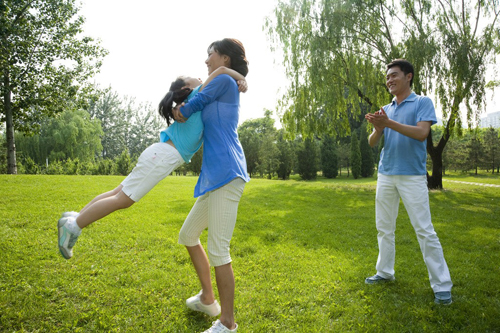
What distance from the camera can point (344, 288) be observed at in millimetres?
3055

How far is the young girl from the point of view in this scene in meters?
1.94

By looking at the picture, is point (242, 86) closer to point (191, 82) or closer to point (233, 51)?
point (233, 51)

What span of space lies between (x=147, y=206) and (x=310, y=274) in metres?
5.44

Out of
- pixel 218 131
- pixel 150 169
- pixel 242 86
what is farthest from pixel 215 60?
pixel 150 169

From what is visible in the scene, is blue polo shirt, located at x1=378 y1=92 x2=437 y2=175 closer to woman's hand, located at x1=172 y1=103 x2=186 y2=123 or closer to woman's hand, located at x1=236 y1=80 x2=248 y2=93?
woman's hand, located at x1=236 y1=80 x2=248 y2=93

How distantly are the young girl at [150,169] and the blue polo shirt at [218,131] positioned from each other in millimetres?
88

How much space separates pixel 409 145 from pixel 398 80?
0.65m

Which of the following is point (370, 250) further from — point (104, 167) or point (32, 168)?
point (32, 168)

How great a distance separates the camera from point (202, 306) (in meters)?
2.41

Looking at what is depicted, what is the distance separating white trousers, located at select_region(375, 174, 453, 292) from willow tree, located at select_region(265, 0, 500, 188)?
10.3m

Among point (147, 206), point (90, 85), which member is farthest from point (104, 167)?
point (147, 206)

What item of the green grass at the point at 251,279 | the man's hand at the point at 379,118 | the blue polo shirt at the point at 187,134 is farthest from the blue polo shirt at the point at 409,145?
the blue polo shirt at the point at 187,134

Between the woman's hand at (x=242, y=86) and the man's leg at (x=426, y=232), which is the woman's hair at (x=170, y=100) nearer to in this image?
the woman's hand at (x=242, y=86)

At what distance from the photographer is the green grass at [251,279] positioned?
2338 millimetres
